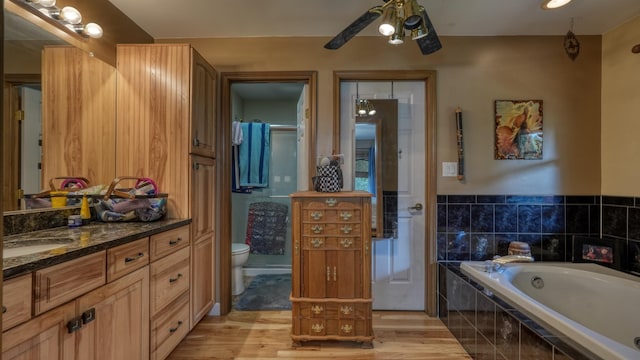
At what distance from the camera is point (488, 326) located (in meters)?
1.73

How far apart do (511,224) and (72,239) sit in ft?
9.56

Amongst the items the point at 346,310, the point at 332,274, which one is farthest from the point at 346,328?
the point at 332,274

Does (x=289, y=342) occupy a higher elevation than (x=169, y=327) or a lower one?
lower

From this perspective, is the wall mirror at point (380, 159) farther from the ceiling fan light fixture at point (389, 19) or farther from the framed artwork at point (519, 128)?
the ceiling fan light fixture at point (389, 19)

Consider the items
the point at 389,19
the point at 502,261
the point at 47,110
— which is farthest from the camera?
the point at 502,261

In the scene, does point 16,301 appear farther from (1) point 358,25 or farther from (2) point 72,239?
(1) point 358,25

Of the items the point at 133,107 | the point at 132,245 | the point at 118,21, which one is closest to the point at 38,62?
the point at 133,107

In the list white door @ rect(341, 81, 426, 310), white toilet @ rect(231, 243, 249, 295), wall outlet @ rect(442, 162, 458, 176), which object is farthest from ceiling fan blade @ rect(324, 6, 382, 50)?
white toilet @ rect(231, 243, 249, 295)

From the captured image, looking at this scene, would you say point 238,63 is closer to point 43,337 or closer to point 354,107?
point 354,107

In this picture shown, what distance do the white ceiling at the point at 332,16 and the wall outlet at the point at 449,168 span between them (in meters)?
1.07

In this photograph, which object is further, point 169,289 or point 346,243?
point 346,243

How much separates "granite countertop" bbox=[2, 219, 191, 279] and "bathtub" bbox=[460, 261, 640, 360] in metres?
1.97

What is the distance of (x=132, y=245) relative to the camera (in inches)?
56.4

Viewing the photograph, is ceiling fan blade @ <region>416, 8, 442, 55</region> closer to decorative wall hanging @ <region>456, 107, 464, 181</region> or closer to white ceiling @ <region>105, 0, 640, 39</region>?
white ceiling @ <region>105, 0, 640, 39</region>
